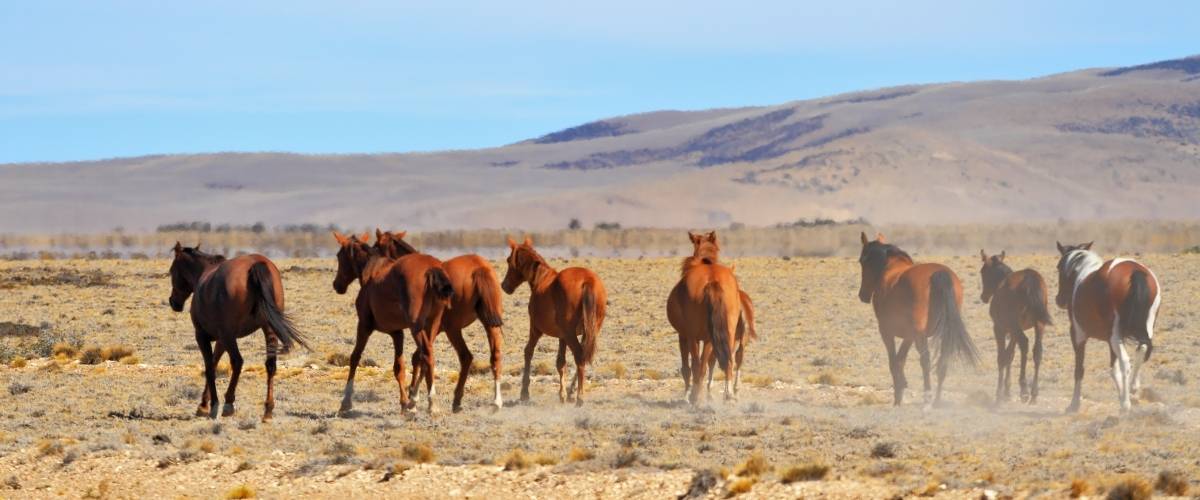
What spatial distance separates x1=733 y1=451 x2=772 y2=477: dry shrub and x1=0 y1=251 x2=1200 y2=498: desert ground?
2 cm

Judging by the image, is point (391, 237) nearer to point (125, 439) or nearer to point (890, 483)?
point (125, 439)

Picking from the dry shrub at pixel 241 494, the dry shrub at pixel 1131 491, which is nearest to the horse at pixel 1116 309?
the dry shrub at pixel 1131 491

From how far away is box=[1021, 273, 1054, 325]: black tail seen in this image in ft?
57.7

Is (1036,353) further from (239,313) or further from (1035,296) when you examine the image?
(239,313)

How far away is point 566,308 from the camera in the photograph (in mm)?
16766

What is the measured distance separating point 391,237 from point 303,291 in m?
26.5

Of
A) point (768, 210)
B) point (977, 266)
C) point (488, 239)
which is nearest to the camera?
point (977, 266)

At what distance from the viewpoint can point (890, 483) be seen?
1145 centimetres

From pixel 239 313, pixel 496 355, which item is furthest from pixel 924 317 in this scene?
pixel 239 313

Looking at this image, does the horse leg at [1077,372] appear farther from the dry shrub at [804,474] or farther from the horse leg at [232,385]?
the horse leg at [232,385]

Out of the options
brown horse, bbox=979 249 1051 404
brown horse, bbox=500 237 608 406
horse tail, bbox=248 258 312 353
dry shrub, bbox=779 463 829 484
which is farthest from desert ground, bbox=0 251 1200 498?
horse tail, bbox=248 258 312 353

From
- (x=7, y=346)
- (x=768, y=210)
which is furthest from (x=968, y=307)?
(x=768, y=210)

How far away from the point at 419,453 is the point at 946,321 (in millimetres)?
6297

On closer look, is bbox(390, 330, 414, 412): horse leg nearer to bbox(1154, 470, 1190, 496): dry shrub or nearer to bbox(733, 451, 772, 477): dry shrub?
bbox(733, 451, 772, 477): dry shrub
